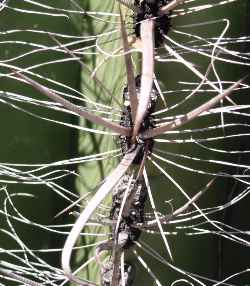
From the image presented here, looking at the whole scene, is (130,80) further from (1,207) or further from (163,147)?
(1,207)

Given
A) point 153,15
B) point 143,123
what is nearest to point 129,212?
point 143,123

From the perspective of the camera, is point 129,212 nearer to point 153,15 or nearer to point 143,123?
point 143,123

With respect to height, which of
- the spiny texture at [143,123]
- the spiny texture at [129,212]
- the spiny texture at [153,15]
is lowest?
the spiny texture at [129,212]

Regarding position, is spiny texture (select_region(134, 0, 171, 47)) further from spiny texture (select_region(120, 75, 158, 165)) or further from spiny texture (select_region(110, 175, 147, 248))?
spiny texture (select_region(110, 175, 147, 248))

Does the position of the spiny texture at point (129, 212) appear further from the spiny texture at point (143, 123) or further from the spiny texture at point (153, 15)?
the spiny texture at point (153, 15)

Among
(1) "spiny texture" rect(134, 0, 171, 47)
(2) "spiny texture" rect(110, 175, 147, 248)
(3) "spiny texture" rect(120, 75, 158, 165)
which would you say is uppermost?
(1) "spiny texture" rect(134, 0, 171, 47)

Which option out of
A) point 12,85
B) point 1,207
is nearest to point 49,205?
point 1,207

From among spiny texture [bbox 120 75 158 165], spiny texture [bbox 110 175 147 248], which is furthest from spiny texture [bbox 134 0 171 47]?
spiny texture [bbox 110 175 147 248]

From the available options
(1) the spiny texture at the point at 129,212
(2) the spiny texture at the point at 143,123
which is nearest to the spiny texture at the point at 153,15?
(2) the spiny texture at the point at 143,123
